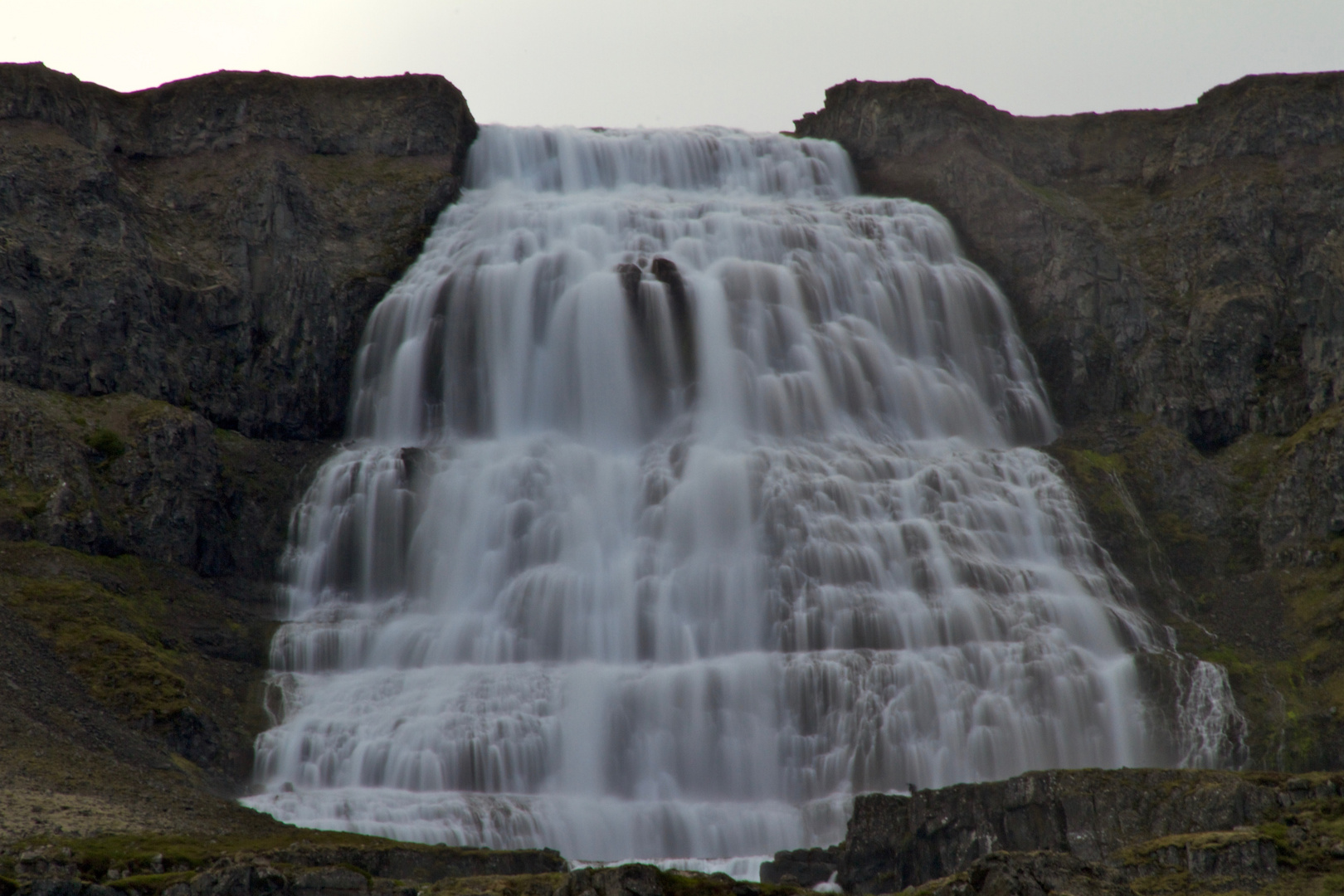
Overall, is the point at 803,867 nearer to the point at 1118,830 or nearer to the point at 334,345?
the point at 1118,830

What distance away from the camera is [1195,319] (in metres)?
71.4

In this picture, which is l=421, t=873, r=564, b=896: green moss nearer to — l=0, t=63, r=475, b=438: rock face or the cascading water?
the cascading water

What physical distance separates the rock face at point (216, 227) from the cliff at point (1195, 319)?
29.1 metres

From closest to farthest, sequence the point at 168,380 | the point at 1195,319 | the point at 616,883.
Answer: the point at 616,883 < the point at 168,380 < the point at 1195,319

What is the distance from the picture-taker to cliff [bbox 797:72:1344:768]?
57938 millimetres

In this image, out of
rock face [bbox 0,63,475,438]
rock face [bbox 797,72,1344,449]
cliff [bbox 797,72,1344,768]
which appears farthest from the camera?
rock face [bbox 797,72,1344,449]

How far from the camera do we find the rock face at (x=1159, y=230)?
69062mm

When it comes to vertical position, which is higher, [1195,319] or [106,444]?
[1195,319]

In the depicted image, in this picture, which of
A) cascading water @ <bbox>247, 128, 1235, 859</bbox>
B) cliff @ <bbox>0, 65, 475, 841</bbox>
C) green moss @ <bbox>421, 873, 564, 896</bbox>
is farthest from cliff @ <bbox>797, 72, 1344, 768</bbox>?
cliff @ <bbox>0, 65, 475, 841</bbox>

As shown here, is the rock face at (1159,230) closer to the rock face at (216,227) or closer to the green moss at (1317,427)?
the green moss at (1317,427)

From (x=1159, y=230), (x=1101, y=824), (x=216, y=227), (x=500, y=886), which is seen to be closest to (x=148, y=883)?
(x=500, y=886)

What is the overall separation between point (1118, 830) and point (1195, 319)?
128ft

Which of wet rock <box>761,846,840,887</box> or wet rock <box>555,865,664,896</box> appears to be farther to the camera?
wet rock <box>761,846,840,887</box>

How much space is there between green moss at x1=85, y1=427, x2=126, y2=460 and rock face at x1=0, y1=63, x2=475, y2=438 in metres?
4.27
